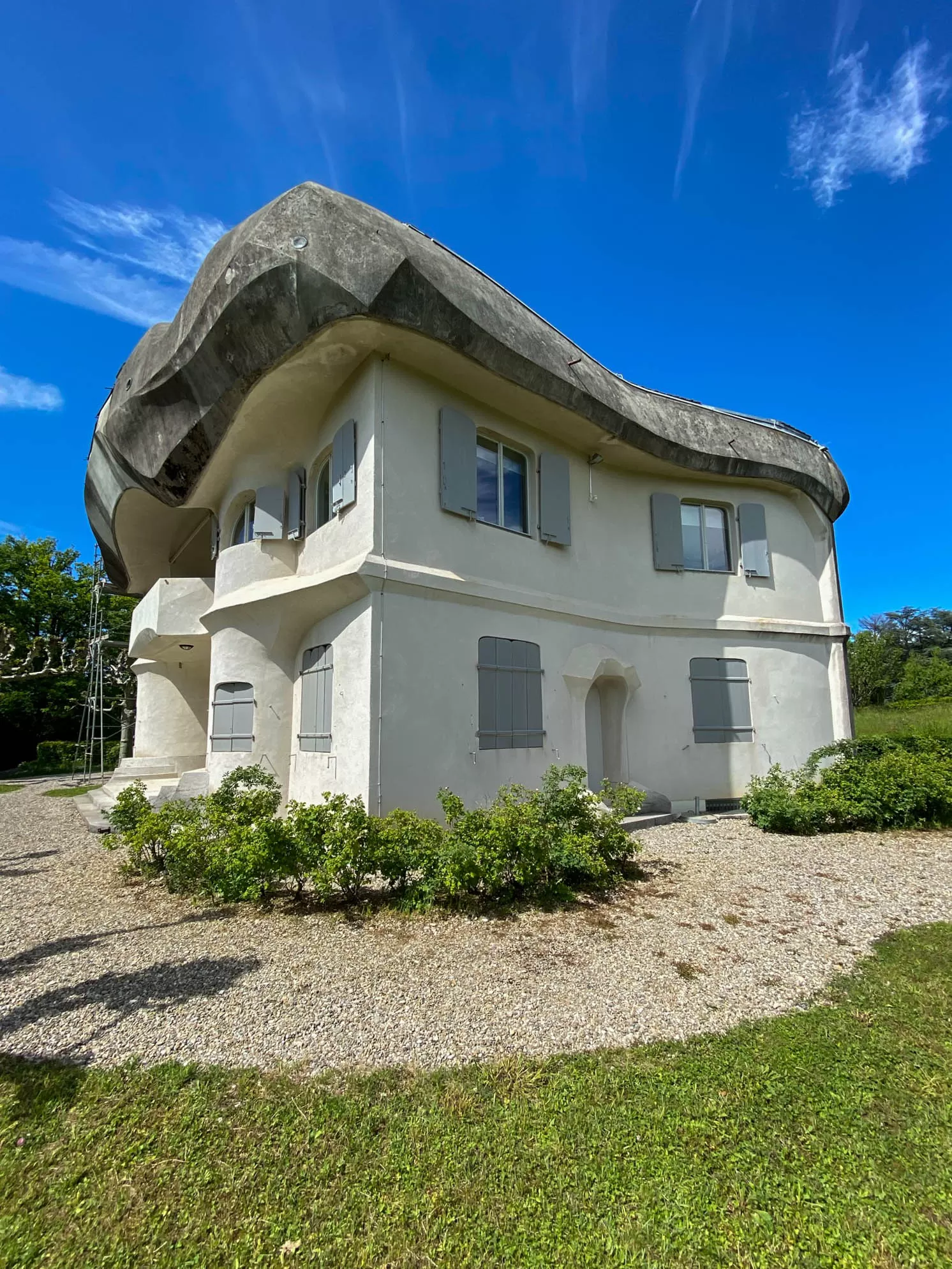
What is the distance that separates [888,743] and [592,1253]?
Result: 10929mm

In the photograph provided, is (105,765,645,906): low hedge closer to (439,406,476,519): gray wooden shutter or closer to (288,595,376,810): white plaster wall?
(288,595,376,810): white plaster wall

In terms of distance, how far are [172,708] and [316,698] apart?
6712 mm

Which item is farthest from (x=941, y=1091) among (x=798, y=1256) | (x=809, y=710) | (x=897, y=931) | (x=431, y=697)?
(x=809, y=710)

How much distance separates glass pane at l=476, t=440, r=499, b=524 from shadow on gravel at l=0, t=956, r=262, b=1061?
270 inches

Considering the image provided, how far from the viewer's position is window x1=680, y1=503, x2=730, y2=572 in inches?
485

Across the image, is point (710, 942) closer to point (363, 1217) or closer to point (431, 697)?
point (363, 1217)

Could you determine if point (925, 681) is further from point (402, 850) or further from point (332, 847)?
point (332, 847)

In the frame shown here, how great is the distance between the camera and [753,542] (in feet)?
40.9

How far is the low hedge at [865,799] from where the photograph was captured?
29.3 ft

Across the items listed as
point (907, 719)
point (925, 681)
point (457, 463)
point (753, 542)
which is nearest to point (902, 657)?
point (925, 681)

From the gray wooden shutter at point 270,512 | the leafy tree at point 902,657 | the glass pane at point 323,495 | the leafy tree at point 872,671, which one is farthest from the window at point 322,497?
the leafy tree at point 872,671

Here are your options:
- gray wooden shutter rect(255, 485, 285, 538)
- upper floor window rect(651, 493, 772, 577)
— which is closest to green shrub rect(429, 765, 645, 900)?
gray wooden shutter rect(255, 485, 285, 538)

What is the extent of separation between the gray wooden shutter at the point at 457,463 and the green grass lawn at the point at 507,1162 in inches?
277

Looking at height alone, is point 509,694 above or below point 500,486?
below
